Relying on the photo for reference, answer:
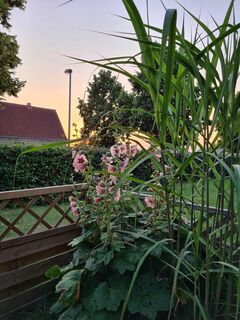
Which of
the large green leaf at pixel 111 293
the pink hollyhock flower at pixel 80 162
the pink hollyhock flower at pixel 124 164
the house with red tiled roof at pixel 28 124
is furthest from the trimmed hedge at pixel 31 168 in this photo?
the house with red tiled roof at pixel 28 124

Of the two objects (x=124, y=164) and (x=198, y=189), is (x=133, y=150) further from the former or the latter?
(x=198, y=189)

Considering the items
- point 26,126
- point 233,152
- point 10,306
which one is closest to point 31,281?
point 10,306

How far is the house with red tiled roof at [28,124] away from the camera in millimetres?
18625

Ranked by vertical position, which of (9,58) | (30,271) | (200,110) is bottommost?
(30,271)

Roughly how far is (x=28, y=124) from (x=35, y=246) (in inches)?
759

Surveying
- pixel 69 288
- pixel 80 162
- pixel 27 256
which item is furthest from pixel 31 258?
pixel 80 162

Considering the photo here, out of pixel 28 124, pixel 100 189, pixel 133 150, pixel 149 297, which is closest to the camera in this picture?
pixel 149 297

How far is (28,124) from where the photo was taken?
2014 cm

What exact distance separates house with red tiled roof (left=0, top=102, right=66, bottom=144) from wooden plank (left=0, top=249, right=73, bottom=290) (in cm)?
1613

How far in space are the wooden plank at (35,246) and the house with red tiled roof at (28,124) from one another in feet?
52.7

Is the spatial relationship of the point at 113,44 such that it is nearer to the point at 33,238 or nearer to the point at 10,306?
the point at 33,238

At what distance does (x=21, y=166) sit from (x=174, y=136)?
4.96 m

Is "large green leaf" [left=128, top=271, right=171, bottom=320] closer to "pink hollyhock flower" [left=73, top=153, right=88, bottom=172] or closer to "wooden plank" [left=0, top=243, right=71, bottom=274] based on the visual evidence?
"pink hollyhock flower" [left=73, top=153, right=88, bottom=172]

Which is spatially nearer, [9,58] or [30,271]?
[30,271]
